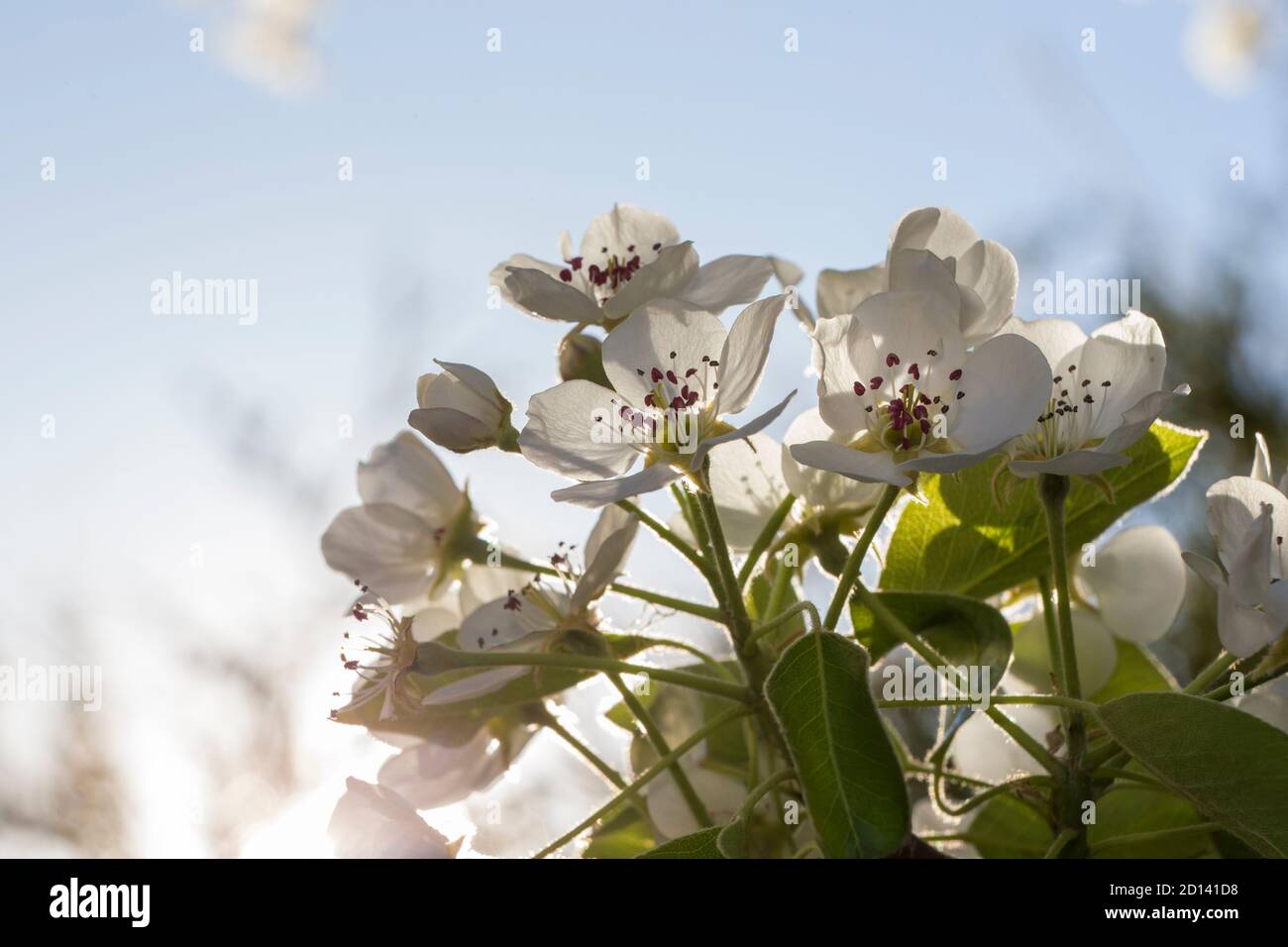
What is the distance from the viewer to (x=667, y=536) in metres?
0.77

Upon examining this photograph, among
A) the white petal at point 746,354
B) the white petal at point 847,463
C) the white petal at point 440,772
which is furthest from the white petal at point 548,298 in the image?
the white petal at point 440,772

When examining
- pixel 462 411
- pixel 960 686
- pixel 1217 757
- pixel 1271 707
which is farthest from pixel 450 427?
pixel 1271 707

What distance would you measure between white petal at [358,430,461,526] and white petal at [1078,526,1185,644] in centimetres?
52

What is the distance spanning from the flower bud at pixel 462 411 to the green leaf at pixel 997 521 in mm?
301

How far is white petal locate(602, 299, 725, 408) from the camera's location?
2.39 ft

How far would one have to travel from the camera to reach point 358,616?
85 centimetres

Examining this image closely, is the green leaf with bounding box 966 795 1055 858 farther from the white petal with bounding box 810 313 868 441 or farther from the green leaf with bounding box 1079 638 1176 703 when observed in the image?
the white petal with bounding box 810 313 868 441

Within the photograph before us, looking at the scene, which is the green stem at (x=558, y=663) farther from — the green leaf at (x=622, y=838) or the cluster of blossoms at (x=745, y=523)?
the green leaf at (x=622, y=838)

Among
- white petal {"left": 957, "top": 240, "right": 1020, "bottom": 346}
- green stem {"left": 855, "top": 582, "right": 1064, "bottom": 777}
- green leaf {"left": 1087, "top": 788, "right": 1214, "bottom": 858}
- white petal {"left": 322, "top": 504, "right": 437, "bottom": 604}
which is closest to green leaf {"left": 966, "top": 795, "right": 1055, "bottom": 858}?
green leaf {"left": 1087, "top": 788, "right": 1214, "bottom": 858}

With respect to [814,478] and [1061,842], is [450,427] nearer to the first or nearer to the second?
[814,478]

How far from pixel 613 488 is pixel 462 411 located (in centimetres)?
15
